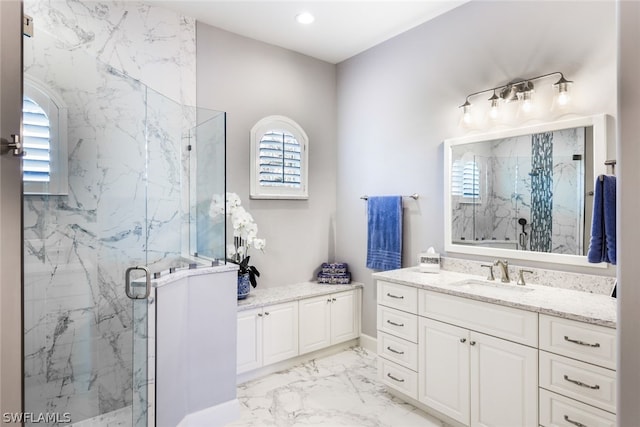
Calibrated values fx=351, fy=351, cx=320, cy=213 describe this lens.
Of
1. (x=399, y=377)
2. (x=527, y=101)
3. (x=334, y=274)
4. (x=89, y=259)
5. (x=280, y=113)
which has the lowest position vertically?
(x=399, y=377)

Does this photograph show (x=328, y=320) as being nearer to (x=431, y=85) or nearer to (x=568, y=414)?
(x=568, y=414)

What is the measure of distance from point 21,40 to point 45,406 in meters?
1.44

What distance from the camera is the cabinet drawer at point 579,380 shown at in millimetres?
1562

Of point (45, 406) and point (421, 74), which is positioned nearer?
point (45, 406)

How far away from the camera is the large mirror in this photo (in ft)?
6.87

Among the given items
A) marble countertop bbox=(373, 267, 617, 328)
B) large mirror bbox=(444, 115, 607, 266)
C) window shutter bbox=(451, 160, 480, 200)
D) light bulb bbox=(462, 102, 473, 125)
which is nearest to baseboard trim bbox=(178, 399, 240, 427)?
marble countertop bbox=(373, 267, 617, 328)

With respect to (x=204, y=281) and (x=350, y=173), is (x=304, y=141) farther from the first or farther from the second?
(x=204, y=281)

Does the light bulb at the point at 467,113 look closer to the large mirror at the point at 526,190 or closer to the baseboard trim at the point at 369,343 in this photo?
the large mirror at the point at 526,190

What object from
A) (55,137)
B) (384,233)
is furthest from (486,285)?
(55,137)

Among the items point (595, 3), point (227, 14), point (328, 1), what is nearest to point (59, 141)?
point (227, 14)

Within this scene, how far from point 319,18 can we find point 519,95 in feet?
5.53

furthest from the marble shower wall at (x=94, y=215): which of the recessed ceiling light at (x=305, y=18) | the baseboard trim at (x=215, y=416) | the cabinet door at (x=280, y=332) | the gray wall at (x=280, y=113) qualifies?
the recessed ceiling light at (x=305, y=18)

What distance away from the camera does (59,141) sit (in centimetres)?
159

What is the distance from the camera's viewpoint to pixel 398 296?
252cm
